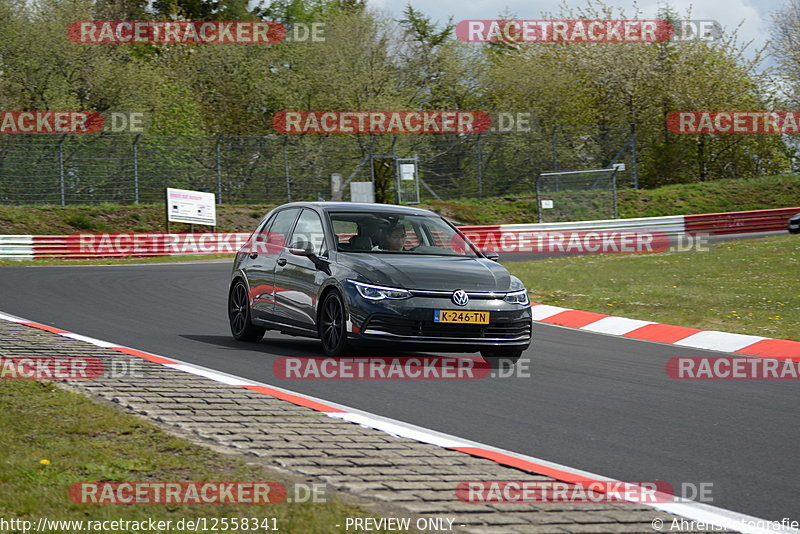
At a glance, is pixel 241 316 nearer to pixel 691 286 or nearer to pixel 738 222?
pixel 691 286

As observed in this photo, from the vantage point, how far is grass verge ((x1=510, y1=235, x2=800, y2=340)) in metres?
14.7

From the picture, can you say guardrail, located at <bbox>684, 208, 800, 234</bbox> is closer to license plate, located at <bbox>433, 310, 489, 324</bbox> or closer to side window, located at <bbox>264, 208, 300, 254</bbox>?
side window, located at <bbox>264, 208, 300, 254</bbox>

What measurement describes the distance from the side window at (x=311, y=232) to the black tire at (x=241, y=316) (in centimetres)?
108

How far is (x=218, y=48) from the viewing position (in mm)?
54656

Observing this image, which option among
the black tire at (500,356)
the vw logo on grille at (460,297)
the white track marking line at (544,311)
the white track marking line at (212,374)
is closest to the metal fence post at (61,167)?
the white track marking line at (544,311)

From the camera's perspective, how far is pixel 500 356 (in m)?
10.3

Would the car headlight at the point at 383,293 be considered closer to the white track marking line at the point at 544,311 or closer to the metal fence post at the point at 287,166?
the white track marking line at the point at 544,311

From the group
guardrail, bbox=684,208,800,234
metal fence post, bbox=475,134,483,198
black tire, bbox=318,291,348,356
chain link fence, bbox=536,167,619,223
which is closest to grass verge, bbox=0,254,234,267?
metal fence post, bbox=475,134,483,198

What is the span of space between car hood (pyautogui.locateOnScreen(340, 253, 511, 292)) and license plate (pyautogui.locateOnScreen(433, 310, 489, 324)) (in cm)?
22

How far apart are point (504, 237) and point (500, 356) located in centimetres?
2400

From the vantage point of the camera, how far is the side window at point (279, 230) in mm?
11773

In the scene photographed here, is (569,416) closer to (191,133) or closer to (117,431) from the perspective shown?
(117,431)

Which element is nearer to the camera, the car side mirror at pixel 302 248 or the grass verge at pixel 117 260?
the car side mirror at pixel 302 248

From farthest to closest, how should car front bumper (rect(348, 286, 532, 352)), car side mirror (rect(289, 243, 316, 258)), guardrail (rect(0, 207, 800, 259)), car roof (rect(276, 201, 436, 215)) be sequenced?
guardrail (rect(0, 207, 800, 259))
car roof (rect(276, 201, 436, 215))
car side mirror (rect(289, 243, 316, 258))
car front bumper (rect(348, 286, 532, 352))
